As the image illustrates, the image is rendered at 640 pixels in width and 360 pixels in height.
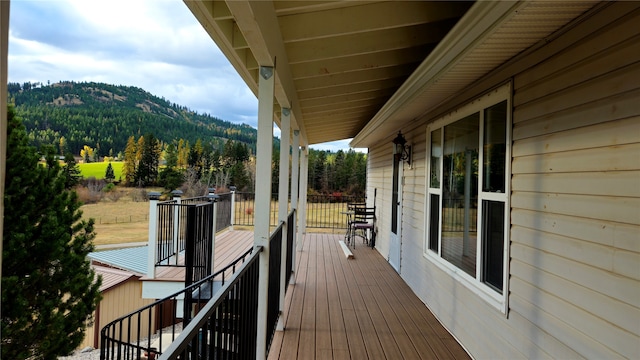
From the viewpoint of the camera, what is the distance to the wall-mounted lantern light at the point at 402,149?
203 inches

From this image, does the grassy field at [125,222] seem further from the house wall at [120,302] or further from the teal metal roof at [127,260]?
the house wall at [120,302]

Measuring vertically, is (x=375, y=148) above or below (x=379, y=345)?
above

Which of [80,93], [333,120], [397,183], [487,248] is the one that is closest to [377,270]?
[397,183]

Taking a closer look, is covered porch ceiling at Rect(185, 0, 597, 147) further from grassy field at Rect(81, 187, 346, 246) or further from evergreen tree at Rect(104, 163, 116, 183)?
evergreen tree at Rect(104, 163, 116, 183)

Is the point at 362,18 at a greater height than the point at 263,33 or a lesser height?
greater

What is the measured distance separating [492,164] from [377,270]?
134 inches

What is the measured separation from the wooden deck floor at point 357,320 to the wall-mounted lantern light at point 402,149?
68.3 inches

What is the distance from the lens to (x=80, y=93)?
10.6m

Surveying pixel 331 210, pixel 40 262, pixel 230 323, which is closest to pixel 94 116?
pixel 40 262

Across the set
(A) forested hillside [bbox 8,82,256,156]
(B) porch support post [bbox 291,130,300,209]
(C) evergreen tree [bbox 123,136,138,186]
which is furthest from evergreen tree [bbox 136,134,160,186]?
(B) porch support post [bbox 291,130,300,209]

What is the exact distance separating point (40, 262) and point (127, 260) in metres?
1.94

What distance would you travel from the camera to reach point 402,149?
5.23 m

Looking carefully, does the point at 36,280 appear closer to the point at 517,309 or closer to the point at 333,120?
the point at 333,120

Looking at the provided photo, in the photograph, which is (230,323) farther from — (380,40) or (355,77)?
(355,77)
